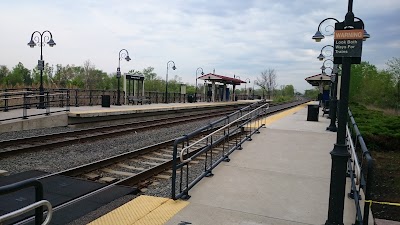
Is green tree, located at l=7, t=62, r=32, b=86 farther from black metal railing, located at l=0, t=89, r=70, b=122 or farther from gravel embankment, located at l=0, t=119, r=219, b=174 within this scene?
gravel embankment, located at l=0, t=119, r=219, b=174

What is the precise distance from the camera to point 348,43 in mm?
4391

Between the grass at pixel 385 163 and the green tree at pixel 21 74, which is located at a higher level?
the green tree at pixel 21 74

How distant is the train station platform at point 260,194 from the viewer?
15.5ft

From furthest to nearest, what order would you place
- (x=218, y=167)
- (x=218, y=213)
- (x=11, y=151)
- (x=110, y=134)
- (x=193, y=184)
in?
(x=110, y=134), (x=11, y=151), (x=218, y=167), (x=193, y=184), (x=218, y=213)

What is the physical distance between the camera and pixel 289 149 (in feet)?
31.5

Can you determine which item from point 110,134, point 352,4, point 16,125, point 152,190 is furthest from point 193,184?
point 16,125

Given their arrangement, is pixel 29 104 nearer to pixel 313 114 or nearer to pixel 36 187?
pixel 36 187

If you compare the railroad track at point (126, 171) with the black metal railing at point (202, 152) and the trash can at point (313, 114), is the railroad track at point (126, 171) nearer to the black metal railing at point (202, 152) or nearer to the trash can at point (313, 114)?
the black metal railing at point (202, 152)

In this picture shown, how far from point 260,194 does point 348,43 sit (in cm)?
286

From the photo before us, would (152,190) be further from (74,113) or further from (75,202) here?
(74,113)

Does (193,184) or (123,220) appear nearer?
(123,220)

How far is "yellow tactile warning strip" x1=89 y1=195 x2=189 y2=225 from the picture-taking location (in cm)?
455

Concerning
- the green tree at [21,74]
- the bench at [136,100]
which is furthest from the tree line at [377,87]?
the green tree at [21,74]

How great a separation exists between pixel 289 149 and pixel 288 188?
3.58 meters
